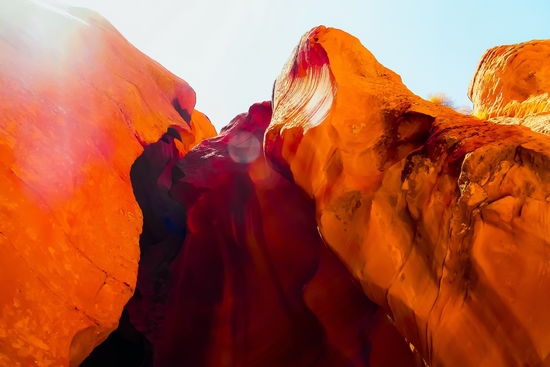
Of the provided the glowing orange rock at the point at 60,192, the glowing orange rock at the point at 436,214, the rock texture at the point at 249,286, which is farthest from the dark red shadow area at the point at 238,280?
the glowing orange rock at the point at 60,192

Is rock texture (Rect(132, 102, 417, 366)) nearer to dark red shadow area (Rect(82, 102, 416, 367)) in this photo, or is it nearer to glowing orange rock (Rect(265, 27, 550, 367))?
dark red shadow area (Rect(82, 102, 416, 367))

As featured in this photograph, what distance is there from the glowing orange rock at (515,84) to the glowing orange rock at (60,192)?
5273 mm

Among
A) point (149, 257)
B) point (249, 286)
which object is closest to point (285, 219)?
point (249, 286)

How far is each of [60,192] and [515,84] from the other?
20.9 ft

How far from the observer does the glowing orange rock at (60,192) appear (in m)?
2.46

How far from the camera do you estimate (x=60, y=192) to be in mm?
3037

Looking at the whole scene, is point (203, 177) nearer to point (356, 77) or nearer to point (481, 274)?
point (356, 77)

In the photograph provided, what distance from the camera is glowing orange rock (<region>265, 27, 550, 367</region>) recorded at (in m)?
2.15

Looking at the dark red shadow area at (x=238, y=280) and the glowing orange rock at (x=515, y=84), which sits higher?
the glowing orange rock at (x=515, y=84)

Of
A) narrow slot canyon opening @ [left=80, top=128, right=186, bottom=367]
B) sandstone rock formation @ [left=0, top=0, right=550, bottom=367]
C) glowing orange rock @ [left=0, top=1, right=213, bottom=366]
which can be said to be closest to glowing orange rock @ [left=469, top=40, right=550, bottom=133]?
sandstone rock formation @ [left=0, top=0, right=550, bottom=367]

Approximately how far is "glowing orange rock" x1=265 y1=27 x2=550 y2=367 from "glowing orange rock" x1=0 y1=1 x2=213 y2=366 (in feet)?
7.40

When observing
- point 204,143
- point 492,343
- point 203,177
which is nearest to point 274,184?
point 203,177

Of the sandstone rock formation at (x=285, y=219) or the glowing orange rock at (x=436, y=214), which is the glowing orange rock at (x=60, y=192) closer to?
the sandstone rock formation at (x=285, y=219)

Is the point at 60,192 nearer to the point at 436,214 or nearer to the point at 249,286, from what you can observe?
the point at 249,286
